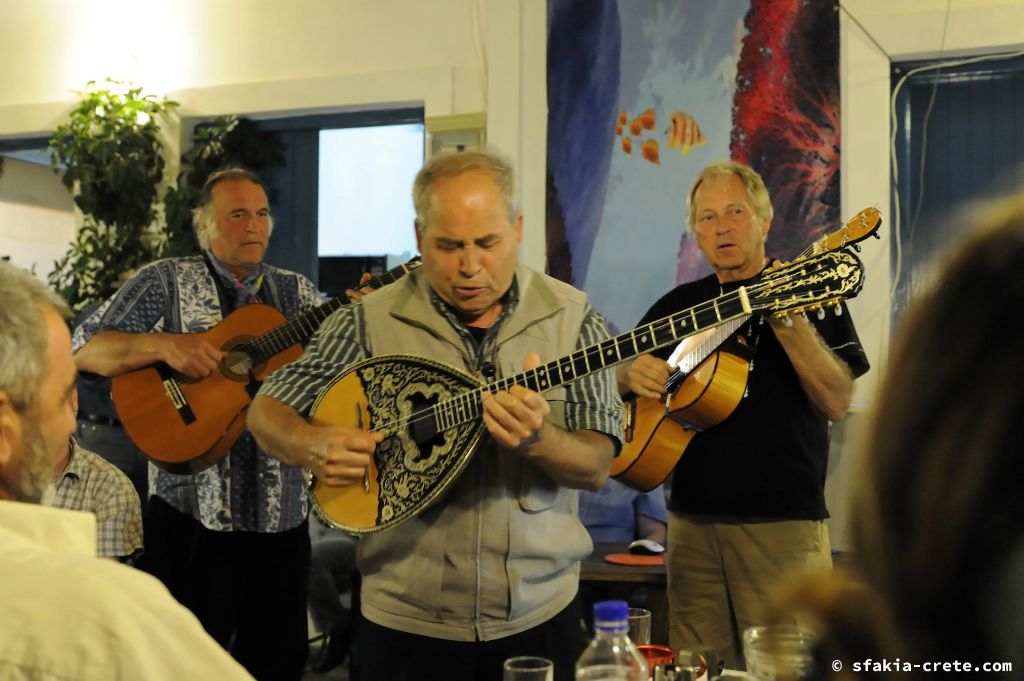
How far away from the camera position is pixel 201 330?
11.0 ft

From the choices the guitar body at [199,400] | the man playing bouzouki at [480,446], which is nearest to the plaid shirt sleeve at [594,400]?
the man playing bouzouki at [480,446]

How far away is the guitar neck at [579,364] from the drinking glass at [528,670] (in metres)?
0.65

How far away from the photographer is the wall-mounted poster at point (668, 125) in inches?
159

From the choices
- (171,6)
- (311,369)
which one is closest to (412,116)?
(171,6)

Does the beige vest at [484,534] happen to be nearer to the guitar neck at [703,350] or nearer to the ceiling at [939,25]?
the guitar neck at [703,350]

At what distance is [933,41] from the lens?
156 inches

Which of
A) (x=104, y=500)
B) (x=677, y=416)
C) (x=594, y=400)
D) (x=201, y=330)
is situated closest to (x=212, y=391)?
(x=201, y=330)

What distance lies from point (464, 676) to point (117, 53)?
166 inches

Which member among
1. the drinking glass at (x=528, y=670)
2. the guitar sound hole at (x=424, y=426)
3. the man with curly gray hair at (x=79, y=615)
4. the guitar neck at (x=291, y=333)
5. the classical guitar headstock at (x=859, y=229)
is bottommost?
the drinking glass at (x=528, y=670)

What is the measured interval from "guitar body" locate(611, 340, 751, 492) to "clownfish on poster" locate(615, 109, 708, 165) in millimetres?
1489

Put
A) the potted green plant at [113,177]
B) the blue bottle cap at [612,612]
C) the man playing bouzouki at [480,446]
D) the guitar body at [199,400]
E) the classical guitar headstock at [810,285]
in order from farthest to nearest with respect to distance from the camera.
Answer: the potted green plant at [113,177] < the guitar body at [199,400] < the classical guitar headstock at [810,285] < the man playing bouzouki at [480,446] < the blue bottle cap at [612,612]

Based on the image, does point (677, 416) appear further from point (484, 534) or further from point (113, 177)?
point (113, 177)

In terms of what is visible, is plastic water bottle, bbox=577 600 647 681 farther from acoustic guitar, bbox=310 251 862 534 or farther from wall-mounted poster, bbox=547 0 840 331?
wall-mounted poster, bbox=547 0 840 331

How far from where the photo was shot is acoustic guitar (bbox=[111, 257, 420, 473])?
3182mm
